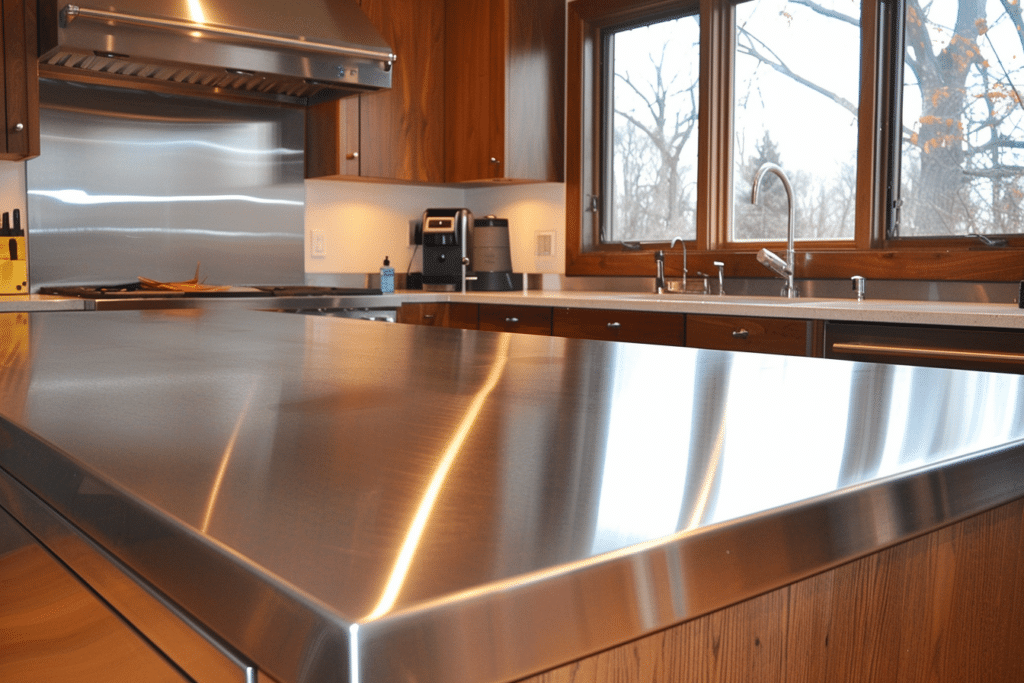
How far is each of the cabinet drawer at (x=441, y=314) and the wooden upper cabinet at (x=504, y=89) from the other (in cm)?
68

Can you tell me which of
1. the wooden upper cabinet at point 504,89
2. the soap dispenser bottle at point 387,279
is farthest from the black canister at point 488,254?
the soap dispenser bottle at point 387,279

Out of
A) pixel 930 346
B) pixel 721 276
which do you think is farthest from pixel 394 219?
pixel 930 346

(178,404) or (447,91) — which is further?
(447,91)

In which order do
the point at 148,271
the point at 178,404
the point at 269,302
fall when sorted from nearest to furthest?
the point at 178,404 < the point at 269,302 < the point at 148,271

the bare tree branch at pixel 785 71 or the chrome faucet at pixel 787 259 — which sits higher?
the bare tree branch at pixel 785 71

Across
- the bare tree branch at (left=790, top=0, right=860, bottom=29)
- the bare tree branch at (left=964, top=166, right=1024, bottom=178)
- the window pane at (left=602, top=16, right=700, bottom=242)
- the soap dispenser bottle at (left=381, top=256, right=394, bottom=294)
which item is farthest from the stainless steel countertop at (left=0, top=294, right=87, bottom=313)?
the bare tree branch at (left=964, top=166, right=1024, bottom=178)

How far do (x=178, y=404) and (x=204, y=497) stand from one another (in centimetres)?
30

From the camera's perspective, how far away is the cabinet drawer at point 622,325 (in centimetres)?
296

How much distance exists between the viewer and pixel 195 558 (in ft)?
1.13

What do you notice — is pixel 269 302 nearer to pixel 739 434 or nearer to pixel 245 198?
pixel 245 198

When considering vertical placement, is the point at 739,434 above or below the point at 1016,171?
below

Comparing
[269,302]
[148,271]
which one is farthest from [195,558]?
[148,271]

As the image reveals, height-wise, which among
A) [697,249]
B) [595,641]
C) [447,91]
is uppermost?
[447,91]

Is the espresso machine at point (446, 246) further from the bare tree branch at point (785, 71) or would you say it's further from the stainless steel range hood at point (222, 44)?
the bare tree branch at point (785, 71)
